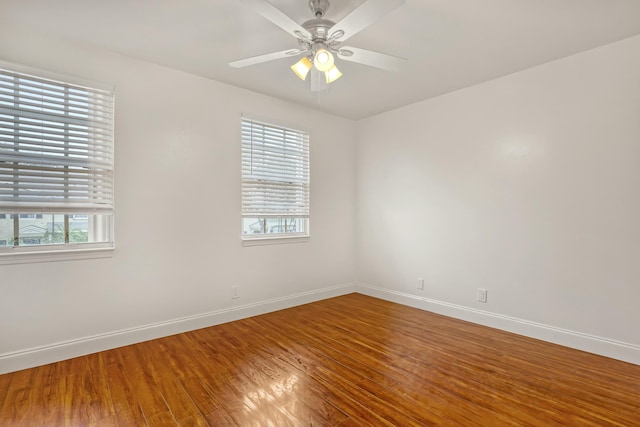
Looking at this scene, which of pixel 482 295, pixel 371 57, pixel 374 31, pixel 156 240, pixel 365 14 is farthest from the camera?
pixel 482 295

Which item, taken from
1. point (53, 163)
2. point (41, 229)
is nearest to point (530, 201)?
point (53, 163)

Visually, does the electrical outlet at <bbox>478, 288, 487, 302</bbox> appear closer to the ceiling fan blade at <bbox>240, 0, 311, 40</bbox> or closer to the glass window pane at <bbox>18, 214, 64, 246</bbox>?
the ceiling fan blade at <bbox>240, 0, 311, 40</bbox>

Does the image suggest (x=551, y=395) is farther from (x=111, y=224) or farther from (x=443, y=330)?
(x=111, y=224)

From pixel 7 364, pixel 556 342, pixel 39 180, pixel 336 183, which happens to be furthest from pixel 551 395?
pixel 39 180

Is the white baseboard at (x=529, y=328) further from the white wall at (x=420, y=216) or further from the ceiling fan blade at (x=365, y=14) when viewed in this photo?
the ceiling fan blade at (x=365, y=14)

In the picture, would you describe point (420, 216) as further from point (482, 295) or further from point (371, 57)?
point (371, 57)

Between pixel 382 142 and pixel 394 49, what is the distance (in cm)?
184

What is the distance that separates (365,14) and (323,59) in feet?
1.35

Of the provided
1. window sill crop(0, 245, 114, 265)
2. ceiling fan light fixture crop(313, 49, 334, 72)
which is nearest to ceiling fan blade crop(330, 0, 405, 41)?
ceiling fan light fixture crop(313, 49, 334, 72)

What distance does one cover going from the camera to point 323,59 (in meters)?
2.07

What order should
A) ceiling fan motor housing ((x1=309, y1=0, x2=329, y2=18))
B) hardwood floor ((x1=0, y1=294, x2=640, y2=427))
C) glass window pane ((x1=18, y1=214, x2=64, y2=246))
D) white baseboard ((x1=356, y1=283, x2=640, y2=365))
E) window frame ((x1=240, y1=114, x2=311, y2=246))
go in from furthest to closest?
window frame ((x1=240, y1=114, x2=311, y2=246)) < white baseboard ((x1=356, y1=283, x2=640, y2=365)) < glass window pane ((x1=18, y1=214, x2=64, y2=246)) < ceiling fan motor housing ((x1=309, y1=0, x2=329, y2=18)) < hardwood floor ((x1=0, y1=294, x2=640, y2=427))

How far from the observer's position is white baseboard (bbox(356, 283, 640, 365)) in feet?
8.61

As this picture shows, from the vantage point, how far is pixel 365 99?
3.92 m

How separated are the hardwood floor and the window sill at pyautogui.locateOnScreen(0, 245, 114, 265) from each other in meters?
0.81
